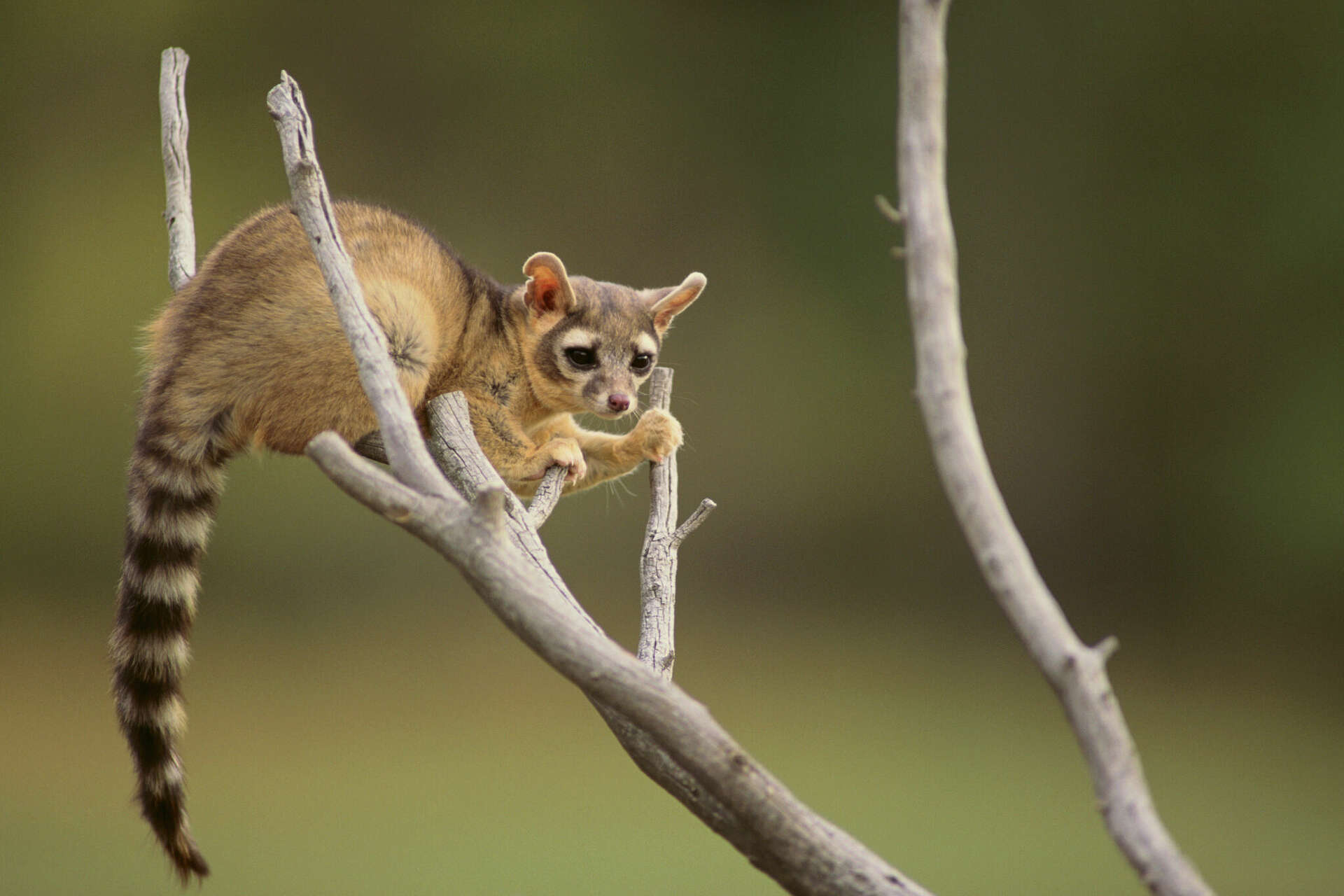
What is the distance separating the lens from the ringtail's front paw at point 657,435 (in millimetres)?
2428

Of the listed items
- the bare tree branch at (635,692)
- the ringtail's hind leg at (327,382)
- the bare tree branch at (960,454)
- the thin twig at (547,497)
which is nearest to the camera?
the bare tree branch at (960,454)

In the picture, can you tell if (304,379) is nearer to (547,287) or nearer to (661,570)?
(547,287)

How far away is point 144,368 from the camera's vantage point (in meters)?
2.63

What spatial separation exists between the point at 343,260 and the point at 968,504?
1.03m

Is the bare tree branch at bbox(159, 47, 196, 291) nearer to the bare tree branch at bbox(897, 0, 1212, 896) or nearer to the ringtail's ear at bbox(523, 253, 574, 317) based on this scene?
the ringtail's ear at bbox(523, 253, 574, 317)

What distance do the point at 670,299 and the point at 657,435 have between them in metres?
0.39

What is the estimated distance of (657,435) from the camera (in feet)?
8.02

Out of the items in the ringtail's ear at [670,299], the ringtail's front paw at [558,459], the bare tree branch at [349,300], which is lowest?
the bare tree branch at [349,300]

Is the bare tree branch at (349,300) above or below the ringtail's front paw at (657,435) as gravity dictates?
below

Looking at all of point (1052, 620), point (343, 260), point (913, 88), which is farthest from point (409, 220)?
point (1052, 620)

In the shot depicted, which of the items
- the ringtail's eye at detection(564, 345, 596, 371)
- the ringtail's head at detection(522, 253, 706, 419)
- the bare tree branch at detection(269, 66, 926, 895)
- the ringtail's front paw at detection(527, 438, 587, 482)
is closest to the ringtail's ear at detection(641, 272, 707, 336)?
the ringtail's head at detection(522, 253, 706, 419)

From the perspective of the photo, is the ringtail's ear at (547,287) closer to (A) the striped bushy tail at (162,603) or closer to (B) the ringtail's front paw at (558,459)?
(B) the ringtail's front paw at (558,459)

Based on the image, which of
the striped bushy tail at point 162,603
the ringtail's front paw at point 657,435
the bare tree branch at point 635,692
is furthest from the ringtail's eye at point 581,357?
the bare tree branch at point 635,692

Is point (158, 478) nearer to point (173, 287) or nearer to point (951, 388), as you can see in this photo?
point (173, 287)
